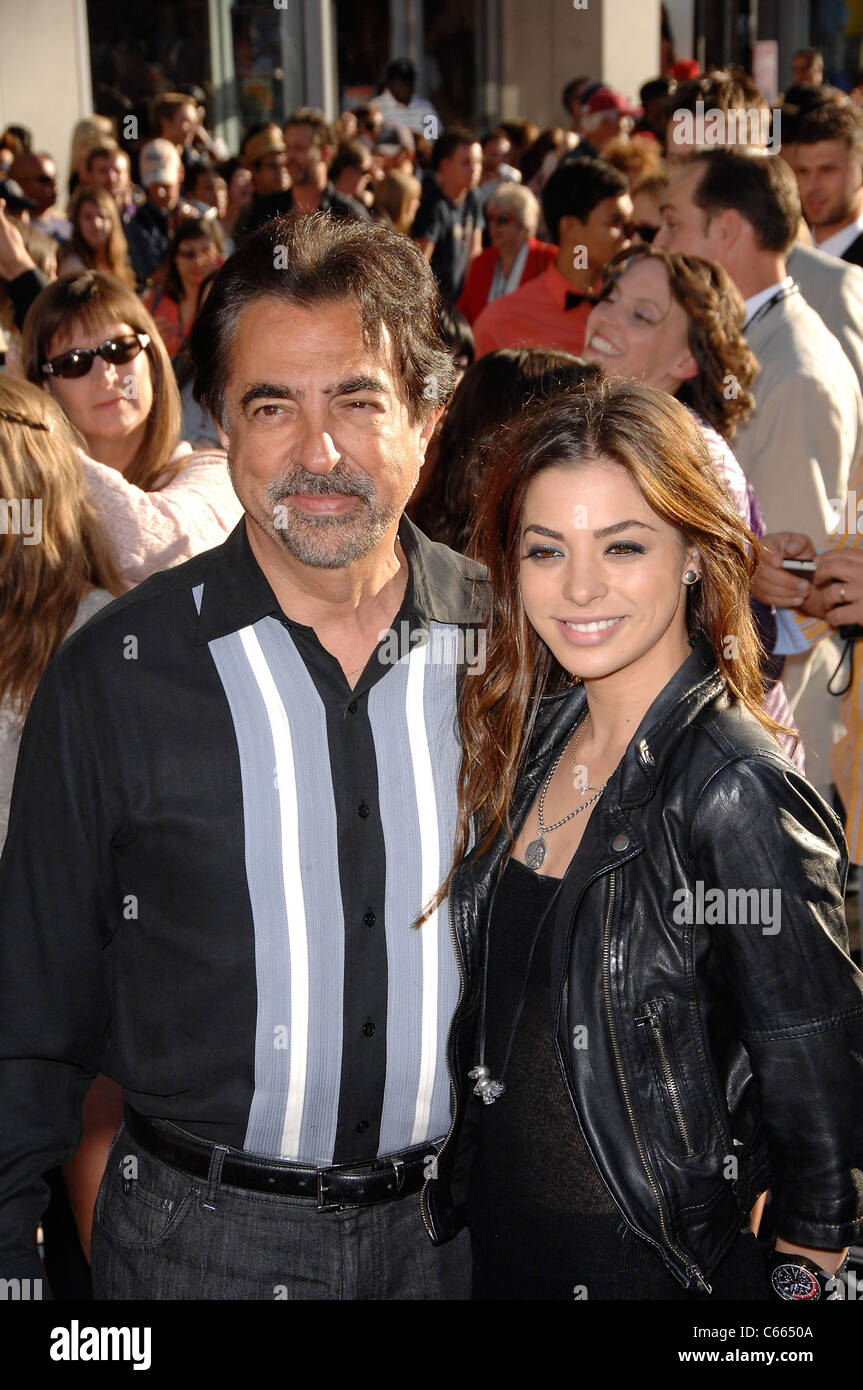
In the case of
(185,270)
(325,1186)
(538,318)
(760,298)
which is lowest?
(325,1186)

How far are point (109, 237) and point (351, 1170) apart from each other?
6494 mm

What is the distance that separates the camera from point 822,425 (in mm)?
3906

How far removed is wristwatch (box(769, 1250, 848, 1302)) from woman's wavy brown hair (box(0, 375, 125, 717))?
5.48 ft

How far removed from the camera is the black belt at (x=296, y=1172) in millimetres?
1969

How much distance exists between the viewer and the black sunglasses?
390 centimetres

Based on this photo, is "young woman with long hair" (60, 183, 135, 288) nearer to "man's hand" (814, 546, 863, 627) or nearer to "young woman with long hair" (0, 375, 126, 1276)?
"young woman with long hair" (0, 375, 126, 1276)

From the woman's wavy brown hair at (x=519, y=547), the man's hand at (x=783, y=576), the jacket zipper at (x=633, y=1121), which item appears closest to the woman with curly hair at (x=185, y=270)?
the man's hand at (x=783, y=576)

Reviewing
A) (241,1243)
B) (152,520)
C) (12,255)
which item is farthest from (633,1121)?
(12,255)

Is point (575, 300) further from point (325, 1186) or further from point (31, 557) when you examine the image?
point (325, 1186)

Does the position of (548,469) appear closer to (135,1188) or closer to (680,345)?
(135,1188)

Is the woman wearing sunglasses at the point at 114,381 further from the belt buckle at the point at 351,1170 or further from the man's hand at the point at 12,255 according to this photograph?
the belt buckle at the point at 351,1170

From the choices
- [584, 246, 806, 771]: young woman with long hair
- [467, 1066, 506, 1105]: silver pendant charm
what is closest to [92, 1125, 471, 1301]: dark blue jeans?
[467, 1066, 506, 1105]: silver pendant charm

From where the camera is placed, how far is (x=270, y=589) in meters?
2.11
